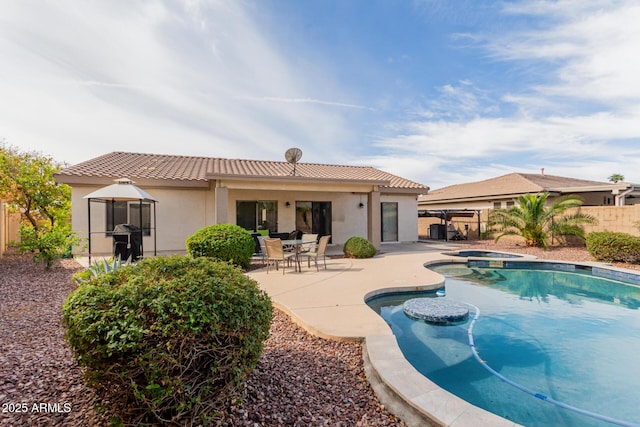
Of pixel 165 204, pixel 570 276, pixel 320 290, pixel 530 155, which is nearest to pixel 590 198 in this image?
pixel 530 155

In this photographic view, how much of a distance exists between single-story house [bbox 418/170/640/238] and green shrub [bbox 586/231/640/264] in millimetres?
8147

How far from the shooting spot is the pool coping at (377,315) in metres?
2.79

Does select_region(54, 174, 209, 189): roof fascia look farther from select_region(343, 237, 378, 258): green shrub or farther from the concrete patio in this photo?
select_region(343, 237, 378, 258): green shrub

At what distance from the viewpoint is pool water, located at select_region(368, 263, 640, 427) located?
363 centimetres

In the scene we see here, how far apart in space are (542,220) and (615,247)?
4.20 m

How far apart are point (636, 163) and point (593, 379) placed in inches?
1237

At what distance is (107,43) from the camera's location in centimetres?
882

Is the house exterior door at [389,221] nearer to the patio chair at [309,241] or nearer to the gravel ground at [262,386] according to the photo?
the patio chair at [309,241]

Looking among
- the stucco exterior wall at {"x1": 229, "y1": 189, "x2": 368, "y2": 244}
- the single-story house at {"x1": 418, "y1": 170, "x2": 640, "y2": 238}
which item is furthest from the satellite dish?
the single-story house at {"x1": 418, "y1": 170, "x2": 640, "y2": 238}

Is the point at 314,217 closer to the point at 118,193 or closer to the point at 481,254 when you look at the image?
the point at 481,254

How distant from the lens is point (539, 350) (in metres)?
4.94

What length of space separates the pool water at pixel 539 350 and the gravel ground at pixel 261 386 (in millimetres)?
1370

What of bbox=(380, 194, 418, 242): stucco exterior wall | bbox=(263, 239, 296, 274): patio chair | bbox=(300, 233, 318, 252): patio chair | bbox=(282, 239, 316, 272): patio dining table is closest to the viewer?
bbox=(263, 239, 296, 274): patio chair

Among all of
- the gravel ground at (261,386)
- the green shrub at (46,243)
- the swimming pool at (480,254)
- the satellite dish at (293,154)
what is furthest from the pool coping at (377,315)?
the green shrub at (46,243)
